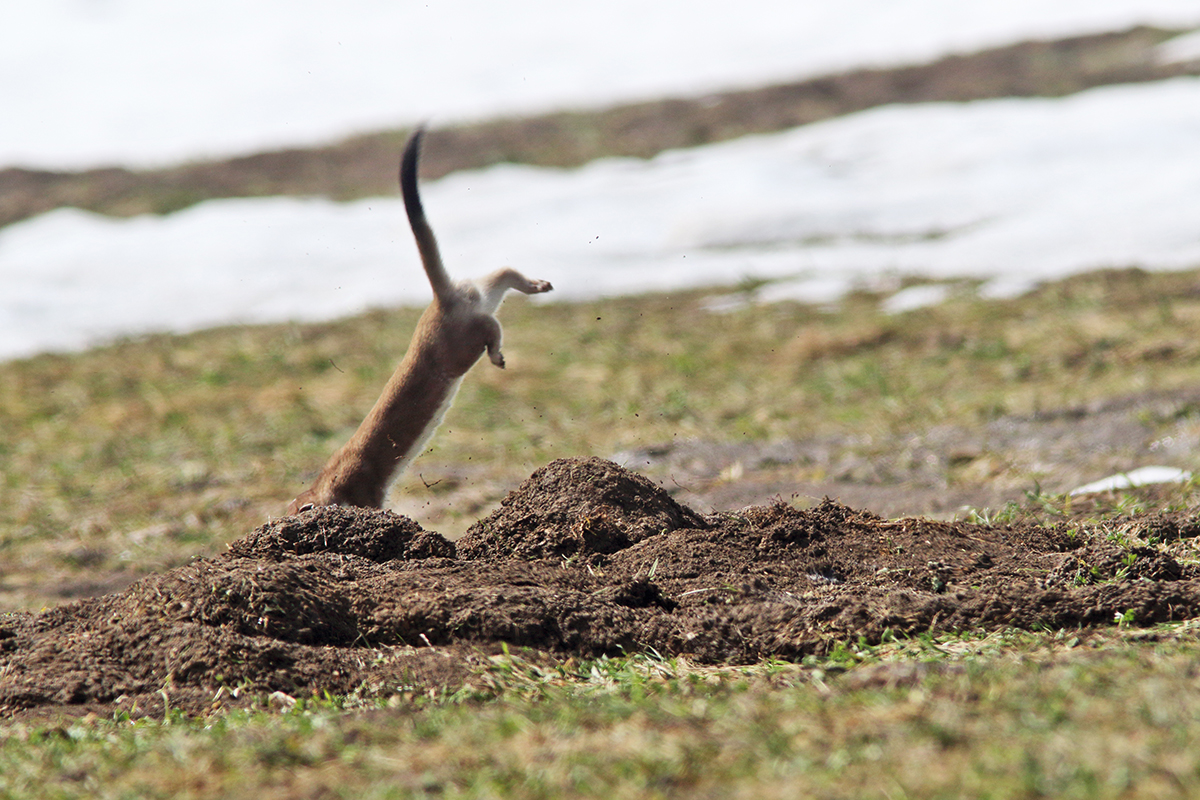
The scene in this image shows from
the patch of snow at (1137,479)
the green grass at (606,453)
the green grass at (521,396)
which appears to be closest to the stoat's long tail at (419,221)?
the green grass at (521,396)

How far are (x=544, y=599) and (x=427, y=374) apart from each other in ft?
5.33

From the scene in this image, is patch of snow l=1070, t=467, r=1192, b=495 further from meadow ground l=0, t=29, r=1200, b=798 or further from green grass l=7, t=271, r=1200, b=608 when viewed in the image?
green grass l=7, t=271, r=1200, b=608

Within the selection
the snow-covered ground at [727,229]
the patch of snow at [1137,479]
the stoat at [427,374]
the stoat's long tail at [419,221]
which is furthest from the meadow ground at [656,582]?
the snow-covered ground at [727,229]

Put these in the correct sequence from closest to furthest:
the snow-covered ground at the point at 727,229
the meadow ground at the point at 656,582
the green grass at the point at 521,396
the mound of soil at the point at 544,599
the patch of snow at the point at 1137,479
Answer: the meadow ground at the point at 656,582 → the mound of soil at the point at 544,599 → the patch of snow at the point at 1137,479 → the green grass at the point at 521,396 → the snow-covered ground at the point at 727,229

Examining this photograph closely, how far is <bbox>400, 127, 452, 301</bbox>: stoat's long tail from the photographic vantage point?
15.1 feet

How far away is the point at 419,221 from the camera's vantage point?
192 inches

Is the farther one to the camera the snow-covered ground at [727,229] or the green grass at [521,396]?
the snow-covered ground at [727,229]

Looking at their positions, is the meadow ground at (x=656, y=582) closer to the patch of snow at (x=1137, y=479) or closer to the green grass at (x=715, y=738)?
the green grass at (x=715, y=738)

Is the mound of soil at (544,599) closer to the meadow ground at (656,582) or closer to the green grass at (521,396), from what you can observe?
the meadow ground at (656,582)

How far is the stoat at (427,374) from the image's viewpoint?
507 cm

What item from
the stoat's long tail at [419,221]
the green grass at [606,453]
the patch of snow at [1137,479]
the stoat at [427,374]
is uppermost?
the stoat's long tail at [419,221]

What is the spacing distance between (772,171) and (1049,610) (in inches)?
504

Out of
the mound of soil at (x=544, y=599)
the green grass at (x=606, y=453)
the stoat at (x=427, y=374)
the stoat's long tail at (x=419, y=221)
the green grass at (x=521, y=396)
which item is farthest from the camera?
the green grass at (x=521, y=396)

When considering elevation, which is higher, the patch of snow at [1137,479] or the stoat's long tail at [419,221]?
the stoat's long tail at [419,221]
